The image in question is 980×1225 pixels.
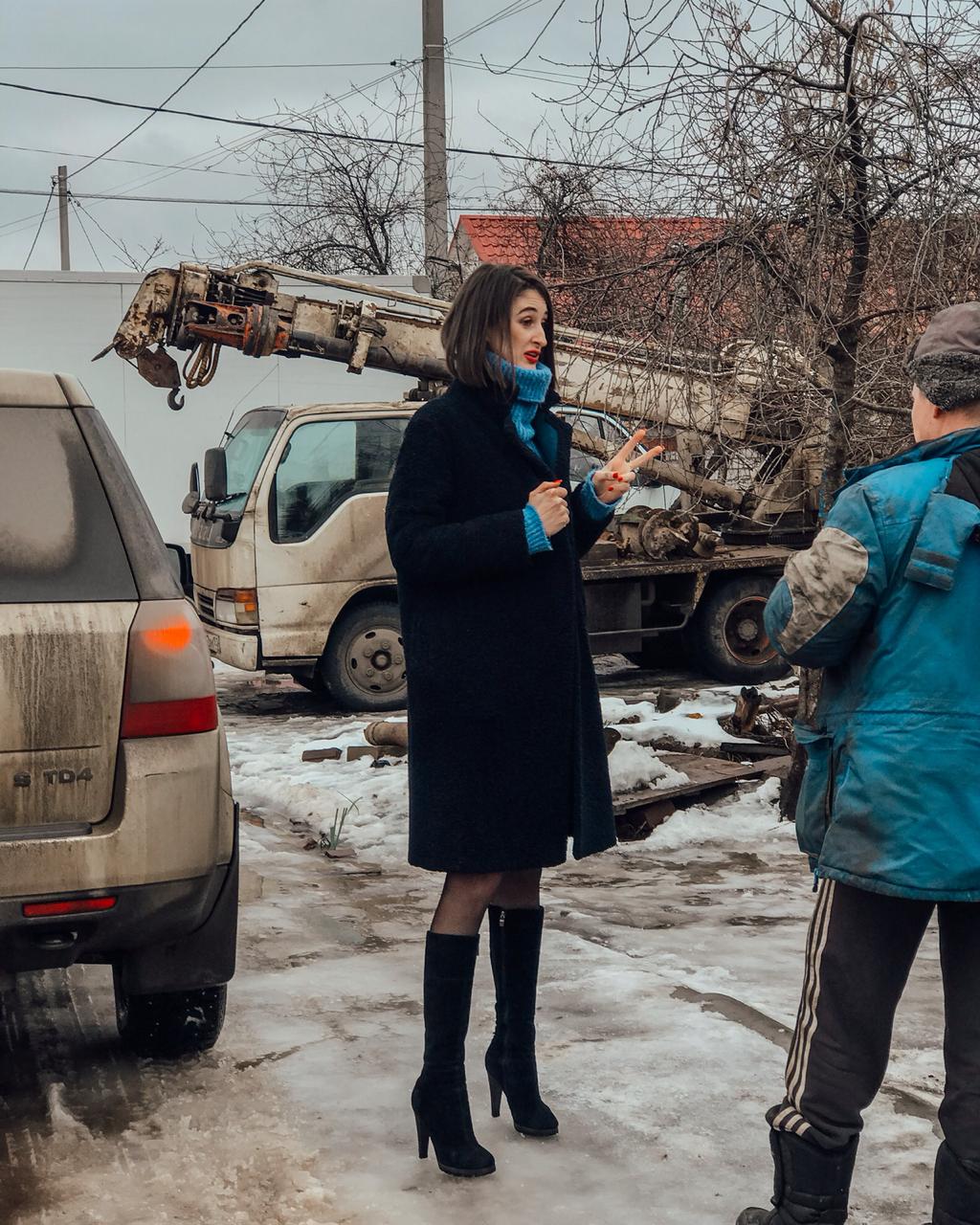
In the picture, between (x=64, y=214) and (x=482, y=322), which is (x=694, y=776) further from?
(x=64, y=214)

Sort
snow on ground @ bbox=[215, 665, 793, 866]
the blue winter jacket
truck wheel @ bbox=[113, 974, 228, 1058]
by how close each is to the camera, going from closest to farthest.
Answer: the blue winter jacket
truck wheel @ bbox=[113, 974, 228, 1058]
snow on ground @ bbox=[215, 665, 793, 866]

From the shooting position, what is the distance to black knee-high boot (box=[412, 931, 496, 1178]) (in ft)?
10.0

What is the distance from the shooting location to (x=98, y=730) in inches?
124

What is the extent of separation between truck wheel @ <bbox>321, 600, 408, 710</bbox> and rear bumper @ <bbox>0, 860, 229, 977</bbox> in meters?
7.08

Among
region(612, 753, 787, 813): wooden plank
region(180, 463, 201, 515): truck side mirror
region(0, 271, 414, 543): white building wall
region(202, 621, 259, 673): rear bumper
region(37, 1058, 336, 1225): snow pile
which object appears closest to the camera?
region(37, 1058, 336, 1225): snow pile

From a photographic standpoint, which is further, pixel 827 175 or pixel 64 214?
pixel 64 214

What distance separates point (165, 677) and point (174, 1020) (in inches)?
39.3

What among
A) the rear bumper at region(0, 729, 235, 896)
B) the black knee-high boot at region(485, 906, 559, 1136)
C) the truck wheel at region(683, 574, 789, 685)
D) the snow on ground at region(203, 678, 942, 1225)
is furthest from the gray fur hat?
the truck wheel at region(683, 574, 789, 685)

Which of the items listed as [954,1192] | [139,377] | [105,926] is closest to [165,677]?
[105,926]

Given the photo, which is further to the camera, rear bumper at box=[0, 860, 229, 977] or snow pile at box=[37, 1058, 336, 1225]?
rear bumper at box=[0, 860, 229, 977]

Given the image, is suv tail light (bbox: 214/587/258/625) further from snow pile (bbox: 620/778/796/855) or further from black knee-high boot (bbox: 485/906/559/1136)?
black knee-high boot (bbox: 485/906/559/1136)

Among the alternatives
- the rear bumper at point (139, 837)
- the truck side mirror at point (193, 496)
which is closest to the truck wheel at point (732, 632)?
the truck side mirror at point (193, 496)

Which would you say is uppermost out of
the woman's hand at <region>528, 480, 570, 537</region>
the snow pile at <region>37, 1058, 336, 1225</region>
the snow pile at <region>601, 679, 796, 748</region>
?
the woman's hand at <region>528, 480, 570, 537</region>

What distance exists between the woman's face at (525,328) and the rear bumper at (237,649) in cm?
723
